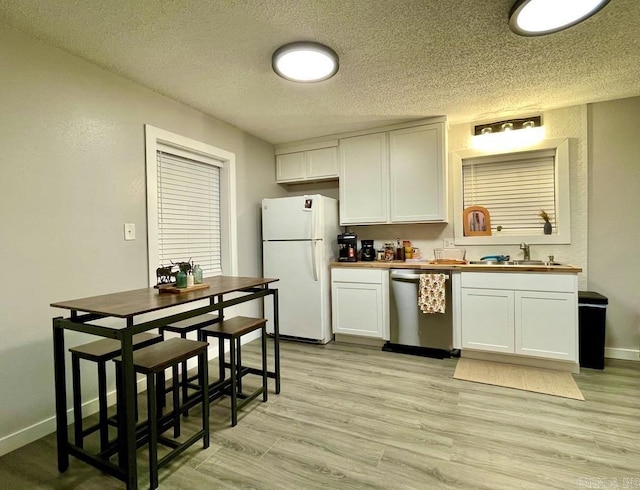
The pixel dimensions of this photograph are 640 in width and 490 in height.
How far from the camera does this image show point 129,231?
2.51m

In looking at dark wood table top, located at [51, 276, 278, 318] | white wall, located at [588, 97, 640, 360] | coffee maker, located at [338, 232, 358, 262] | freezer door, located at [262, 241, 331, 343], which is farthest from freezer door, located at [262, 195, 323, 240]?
white wall, located at [588, 97, 640, 360]

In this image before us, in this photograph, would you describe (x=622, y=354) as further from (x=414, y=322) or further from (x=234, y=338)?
(x=234, y=338)

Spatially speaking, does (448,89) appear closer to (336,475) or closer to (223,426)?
(336,475)

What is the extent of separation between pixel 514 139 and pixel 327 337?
9.54ft

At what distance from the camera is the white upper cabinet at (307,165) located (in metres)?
3.94

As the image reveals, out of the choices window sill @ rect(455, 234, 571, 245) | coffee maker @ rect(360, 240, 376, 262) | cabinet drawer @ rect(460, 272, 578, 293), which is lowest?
cabinet drawer @ rect(460, 272, 578, 293)

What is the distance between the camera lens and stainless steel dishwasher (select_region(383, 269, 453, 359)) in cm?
316

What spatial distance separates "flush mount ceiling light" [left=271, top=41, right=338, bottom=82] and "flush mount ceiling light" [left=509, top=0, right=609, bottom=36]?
41.9 inches

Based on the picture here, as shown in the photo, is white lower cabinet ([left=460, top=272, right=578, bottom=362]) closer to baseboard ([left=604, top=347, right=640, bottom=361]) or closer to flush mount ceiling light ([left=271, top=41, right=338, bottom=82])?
baseboard ([left=604, top=347, right=640, bottom=361])

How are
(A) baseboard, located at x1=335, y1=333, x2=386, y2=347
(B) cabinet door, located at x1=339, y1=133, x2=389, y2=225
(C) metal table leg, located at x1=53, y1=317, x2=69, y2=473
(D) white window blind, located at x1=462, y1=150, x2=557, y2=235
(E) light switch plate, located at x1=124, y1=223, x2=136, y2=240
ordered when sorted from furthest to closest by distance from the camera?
(B) cabinet door, located at x1=339, y1=133, x2=389, y2=225
(A) baseboard, located at x1=335, y1=333, x2=386, y2=347
(D) white window blind, located at x1=462, y1=150, x2=557, y2=235
(E) light switch plate, located at x1=124, y1=223, x2=136, y2=240
(C) metal table leg, located at x1=53, y1=317, x2=69, y2=473

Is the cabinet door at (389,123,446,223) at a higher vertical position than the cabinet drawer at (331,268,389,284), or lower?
higher

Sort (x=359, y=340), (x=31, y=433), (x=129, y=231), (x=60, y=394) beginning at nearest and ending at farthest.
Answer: (x=60, y=394) < (x=31, y=433) < (x=129, y=231) < (x=359, y=340)

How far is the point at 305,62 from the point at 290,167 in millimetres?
2038

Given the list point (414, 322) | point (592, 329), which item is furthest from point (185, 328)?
point (592, 329)
